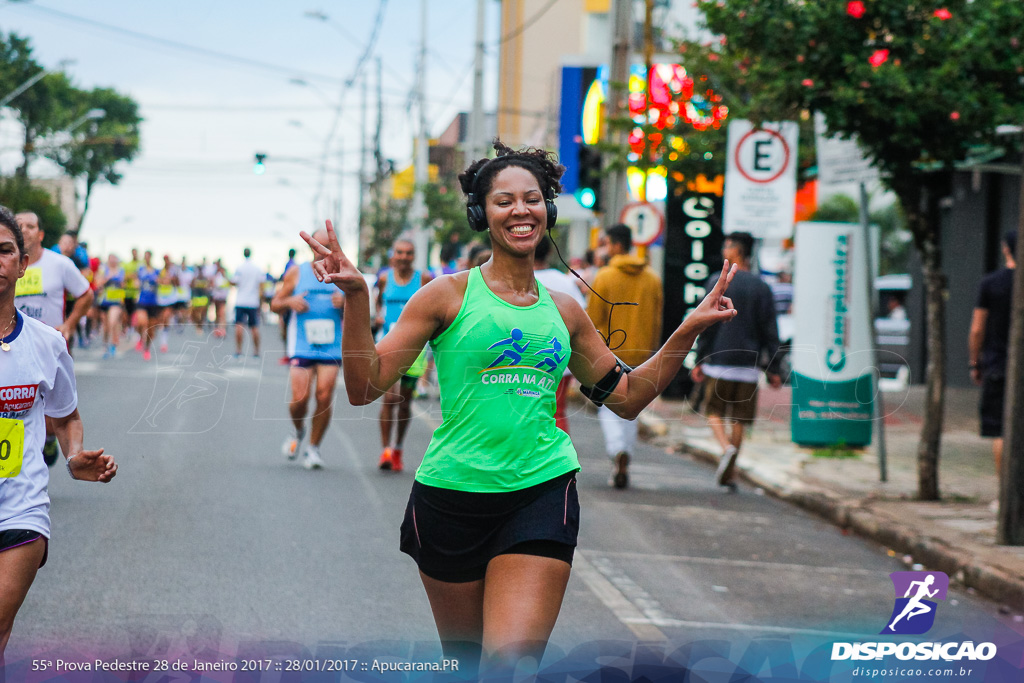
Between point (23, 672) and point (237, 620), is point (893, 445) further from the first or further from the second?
point (23, 672)

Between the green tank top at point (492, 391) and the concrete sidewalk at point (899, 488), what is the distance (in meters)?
0.89

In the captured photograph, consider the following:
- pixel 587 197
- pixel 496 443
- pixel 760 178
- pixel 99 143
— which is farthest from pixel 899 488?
pixel 99 143

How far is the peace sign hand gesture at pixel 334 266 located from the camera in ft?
10.1

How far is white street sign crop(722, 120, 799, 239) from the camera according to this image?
36.8ft

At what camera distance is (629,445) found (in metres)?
10.8

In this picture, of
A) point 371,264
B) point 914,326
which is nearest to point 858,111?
point 914,326

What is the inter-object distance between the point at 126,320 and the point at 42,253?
18.3m

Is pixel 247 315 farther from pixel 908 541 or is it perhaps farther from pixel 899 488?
pixel 908 541

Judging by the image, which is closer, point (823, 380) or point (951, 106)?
point (951, 106)

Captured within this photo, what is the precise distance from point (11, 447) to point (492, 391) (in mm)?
1312

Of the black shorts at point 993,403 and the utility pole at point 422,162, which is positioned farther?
the utility pole at point 422,162

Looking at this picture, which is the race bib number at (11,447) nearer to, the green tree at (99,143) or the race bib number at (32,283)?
the race bib number at (32,283)

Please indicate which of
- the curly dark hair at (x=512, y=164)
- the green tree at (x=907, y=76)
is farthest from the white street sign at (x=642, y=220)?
the curly dark hair at (x=512, y=164)

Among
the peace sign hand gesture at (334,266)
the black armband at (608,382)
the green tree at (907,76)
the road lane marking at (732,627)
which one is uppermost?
the green tree at (907,76)
